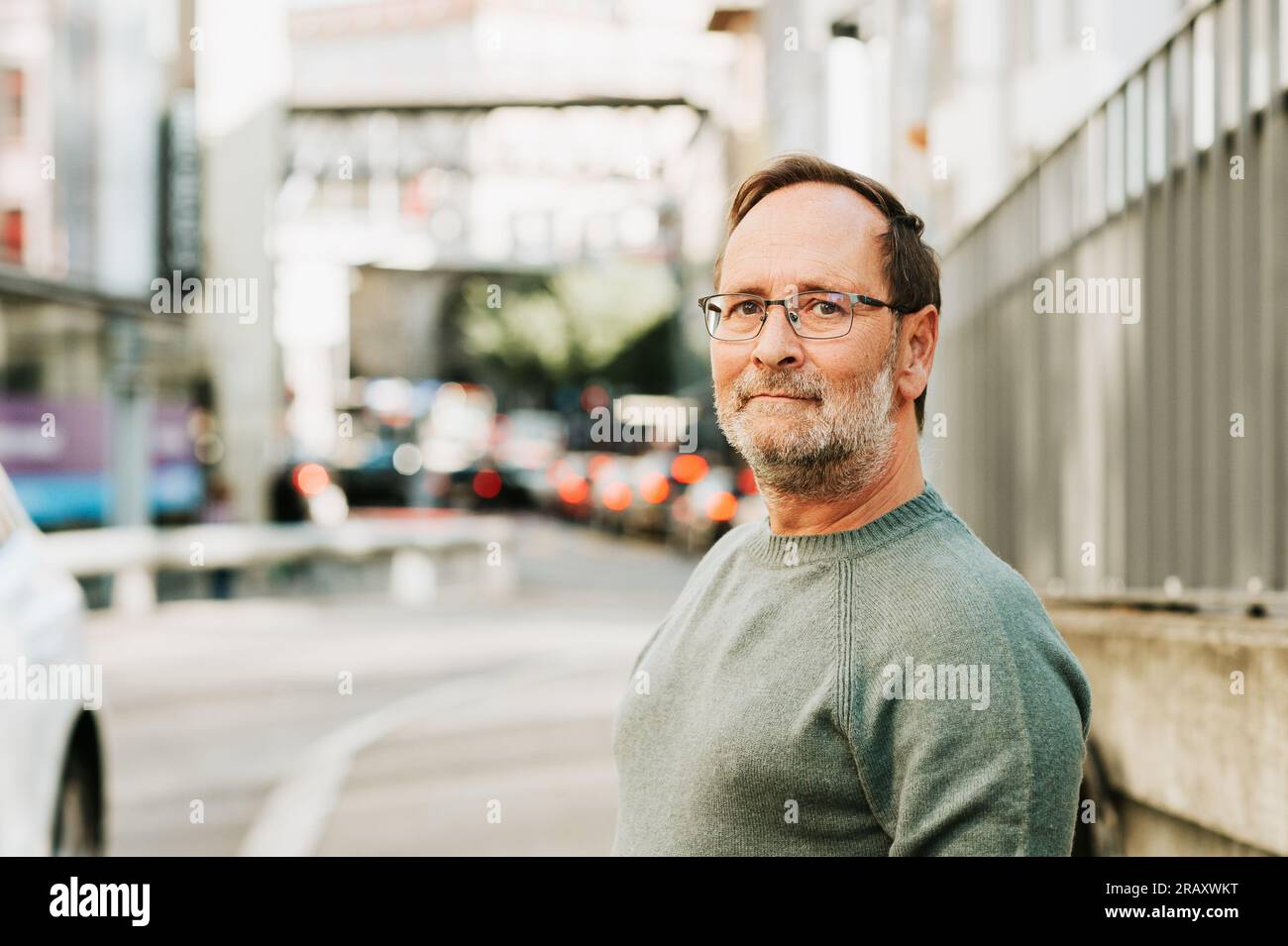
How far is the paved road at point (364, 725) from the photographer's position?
6.38 meters

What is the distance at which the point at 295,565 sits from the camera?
700 inches

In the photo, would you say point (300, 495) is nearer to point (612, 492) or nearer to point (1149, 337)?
point (612, 492)

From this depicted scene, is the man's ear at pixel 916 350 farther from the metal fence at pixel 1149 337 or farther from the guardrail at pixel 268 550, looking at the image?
the guardrail at pixel 268 550

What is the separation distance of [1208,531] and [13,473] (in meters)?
15.1

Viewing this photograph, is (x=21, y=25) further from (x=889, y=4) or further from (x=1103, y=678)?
(x=1103, y=678)

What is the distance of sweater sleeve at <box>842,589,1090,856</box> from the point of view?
1.60 metres

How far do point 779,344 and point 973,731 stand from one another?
1.72 feet

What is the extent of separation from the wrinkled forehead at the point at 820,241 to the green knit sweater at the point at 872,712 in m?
0.28

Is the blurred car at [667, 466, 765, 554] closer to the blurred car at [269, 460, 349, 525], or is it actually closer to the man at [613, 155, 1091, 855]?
the blurred car at [269, 460, 349, 525]

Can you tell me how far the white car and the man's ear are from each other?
93.5 inches

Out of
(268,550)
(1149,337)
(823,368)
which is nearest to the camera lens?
(823,368)

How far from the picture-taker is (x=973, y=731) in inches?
63.6

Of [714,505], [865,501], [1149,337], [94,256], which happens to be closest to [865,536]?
[865,501]
